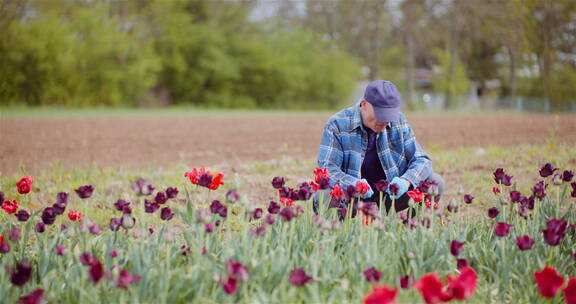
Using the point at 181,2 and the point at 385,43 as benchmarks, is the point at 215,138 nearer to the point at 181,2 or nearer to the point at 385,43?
the point at 181,2

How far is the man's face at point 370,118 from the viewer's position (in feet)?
10.2

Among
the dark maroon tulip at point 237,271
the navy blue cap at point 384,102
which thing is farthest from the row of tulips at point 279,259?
the navy blue cap at point 384,102

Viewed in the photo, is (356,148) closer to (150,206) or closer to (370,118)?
(370,118)

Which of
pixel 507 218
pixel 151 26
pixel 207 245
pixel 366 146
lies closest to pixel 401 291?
pixel 207 245

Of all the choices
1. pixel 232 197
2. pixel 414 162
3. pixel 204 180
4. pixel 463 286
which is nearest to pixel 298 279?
pixel 232 197

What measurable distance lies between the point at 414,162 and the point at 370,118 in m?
0.50

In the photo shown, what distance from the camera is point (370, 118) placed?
3.12 metres

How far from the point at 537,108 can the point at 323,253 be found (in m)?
34.7

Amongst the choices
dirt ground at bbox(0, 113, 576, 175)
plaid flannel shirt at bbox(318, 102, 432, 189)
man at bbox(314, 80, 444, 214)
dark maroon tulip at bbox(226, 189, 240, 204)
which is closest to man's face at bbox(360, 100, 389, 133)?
man at bbox(314, 80, 444, 214)

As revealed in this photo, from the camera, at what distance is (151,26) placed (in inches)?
1147

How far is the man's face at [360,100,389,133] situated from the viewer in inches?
122

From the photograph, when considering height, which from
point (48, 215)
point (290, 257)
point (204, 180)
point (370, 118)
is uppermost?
point (370, 118)

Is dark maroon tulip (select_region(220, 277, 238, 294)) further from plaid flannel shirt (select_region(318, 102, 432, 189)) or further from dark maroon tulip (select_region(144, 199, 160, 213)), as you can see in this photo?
plaid flannel shirt (select_region(318, 102, 432, 189))

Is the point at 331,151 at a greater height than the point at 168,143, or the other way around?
the point at 331,151
